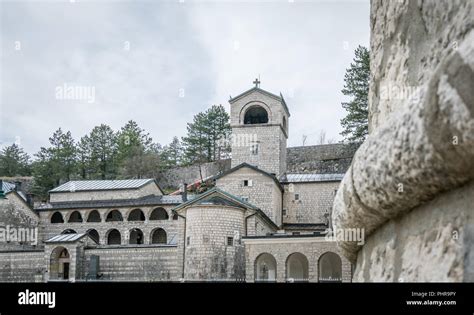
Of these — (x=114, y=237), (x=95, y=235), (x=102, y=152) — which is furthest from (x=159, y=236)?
(x=102, y=152)

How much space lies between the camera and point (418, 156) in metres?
0.99

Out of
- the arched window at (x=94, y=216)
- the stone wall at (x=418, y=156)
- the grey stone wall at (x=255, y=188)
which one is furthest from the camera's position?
the arched window at (x=94, y=216)

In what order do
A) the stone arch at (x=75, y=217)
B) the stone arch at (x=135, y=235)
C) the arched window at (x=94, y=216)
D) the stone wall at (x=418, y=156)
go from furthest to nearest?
the stone arch at (x=75, y=217), the arched window at (x=94, y=216), the stone arch at (x=135, y=235), the stone wall at (x=418, y=156)

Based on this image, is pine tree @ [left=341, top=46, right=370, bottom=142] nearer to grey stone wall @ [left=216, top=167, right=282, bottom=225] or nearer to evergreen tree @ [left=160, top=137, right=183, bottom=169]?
grey stone wall @ [left=216, top=167, right=282, bottom=225]

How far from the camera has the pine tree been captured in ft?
141

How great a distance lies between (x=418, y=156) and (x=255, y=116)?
3751 cm

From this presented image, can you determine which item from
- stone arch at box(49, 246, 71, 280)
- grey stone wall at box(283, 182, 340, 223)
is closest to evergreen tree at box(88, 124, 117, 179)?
stone arch at box(49, 246, 71, 280)

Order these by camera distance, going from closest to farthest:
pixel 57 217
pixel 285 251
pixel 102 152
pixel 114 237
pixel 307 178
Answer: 1. pixel 285 251
2. pixel 307 178
3. pixel 114 237
4. pixel 57 217
5. pixel 102 152

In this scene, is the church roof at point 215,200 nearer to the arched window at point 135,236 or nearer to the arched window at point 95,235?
the arched window at point 135,236

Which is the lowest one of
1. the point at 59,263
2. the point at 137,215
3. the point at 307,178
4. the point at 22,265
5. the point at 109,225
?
the point at 22,265

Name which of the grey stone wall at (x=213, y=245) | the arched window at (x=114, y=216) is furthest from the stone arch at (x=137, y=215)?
the grey stone wall at (x=213, y=245)

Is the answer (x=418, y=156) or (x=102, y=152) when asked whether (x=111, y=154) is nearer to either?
(x=102, y=152)

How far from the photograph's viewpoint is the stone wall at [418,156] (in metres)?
0.90
